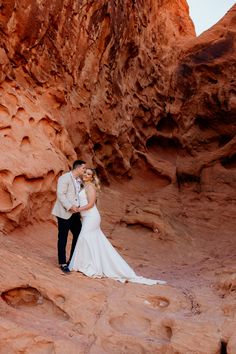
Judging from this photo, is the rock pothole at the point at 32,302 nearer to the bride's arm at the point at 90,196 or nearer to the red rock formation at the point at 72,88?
the bride's arm at the point at 90,196

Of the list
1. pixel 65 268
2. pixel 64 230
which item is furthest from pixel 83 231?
pixel 65 268

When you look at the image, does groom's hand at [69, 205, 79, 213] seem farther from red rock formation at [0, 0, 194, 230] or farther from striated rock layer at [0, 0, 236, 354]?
red rock formation at [0, 0, 194, 230]

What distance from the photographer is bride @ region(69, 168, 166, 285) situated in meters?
6.29

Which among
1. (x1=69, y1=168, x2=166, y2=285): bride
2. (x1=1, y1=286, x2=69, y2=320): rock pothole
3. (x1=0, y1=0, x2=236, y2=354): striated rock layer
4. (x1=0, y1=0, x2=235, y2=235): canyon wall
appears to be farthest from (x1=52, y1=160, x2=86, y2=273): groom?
(x1=0, y1=0, x2=235, y2=235): canyon wall

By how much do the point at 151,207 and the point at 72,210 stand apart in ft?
15.4

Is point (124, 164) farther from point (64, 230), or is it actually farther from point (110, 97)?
point (64, 230)

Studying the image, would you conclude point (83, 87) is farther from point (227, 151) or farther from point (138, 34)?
point (227, 151)

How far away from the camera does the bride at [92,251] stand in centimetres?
629

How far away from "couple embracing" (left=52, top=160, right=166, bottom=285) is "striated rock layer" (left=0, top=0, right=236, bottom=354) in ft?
1.06

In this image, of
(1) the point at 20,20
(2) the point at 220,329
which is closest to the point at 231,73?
(1) the point at 20,20

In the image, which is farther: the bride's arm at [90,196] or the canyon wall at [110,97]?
the canyon wall at [110,97]

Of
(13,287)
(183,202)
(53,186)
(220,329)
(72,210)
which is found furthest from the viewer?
(183,202)

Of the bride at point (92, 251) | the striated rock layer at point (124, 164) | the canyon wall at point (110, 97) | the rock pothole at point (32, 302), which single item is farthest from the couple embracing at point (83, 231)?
the canyon wall at point (110, 97)

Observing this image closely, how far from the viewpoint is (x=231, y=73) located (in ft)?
42.4
